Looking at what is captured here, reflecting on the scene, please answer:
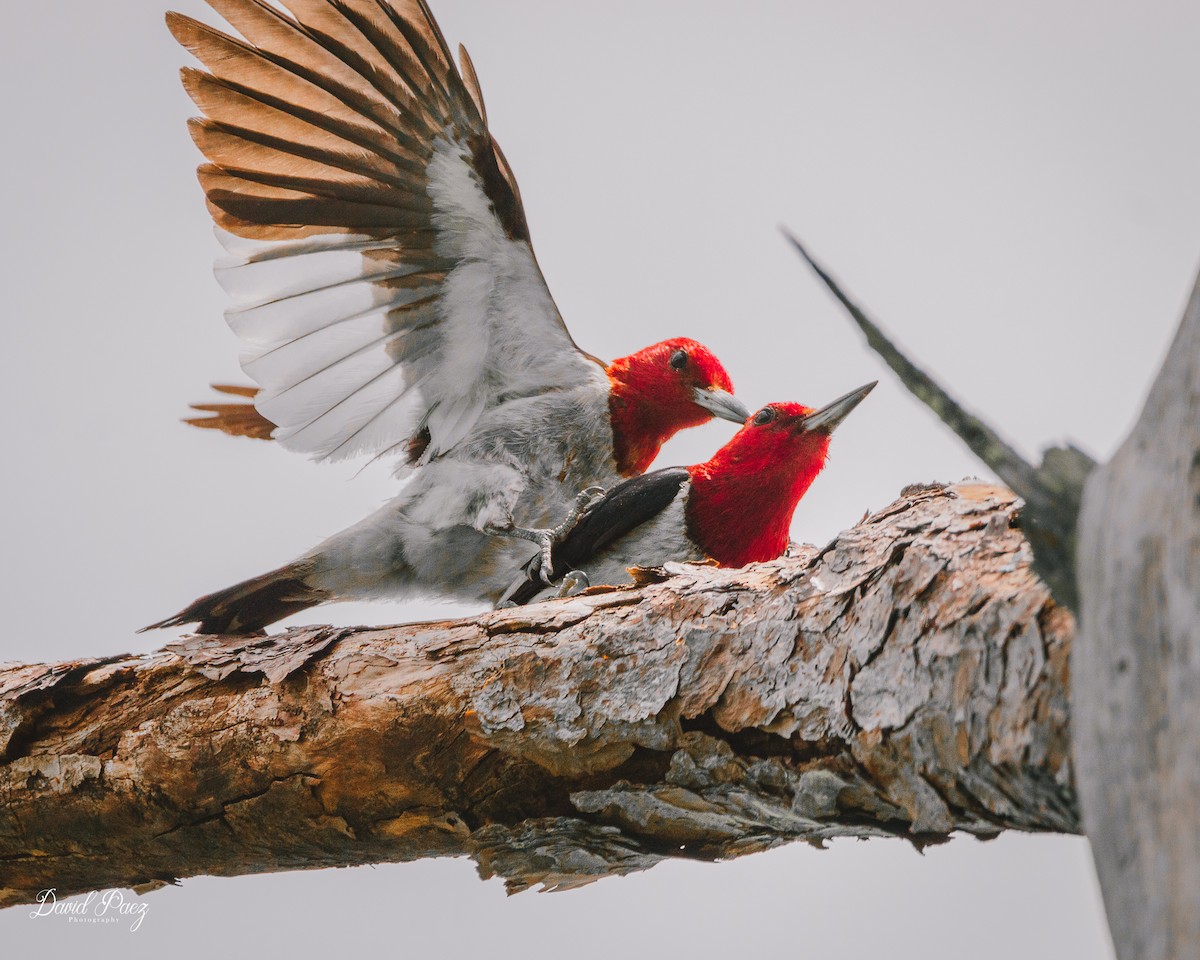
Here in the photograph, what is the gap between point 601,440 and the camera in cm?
361

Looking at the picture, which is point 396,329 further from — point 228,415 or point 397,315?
point 228,415

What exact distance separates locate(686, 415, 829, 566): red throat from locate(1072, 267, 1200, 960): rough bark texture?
220 centimetres

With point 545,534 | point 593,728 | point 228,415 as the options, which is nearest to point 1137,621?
point 593,728

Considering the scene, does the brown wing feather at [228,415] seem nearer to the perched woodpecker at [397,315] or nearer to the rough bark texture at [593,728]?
the perched woodpecker at [397,315]

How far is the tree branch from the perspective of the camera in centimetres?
121

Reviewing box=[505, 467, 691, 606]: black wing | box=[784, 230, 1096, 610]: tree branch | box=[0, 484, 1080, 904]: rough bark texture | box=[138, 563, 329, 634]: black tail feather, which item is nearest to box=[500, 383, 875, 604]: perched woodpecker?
box=[505, 467, 691, 606]: black wing

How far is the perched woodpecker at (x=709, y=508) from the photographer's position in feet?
10.8

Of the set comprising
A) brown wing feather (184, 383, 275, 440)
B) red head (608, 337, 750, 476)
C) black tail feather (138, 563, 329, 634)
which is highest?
brown wing feather (184, 383, 275, 440)

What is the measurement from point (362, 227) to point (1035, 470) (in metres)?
2.39

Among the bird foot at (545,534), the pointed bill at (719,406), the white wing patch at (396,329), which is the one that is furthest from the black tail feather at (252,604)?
the pointed bill at (719,406)

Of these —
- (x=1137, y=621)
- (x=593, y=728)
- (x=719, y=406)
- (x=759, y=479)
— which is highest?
(x=719, y=406)

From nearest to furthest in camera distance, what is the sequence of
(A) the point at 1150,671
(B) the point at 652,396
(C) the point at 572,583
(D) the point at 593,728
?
(A) the point at 1150,671 < (D) the point at 593,728 < (C) the point at 572,583 < (B) the point at 652,396

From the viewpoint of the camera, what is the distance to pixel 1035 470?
4.13 feet

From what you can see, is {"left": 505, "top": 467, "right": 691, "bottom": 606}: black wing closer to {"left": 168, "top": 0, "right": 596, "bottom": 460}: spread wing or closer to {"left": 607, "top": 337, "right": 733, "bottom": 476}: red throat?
{"left": 607, "top": 337, "right": 733, "bottom": 476}: red throat
